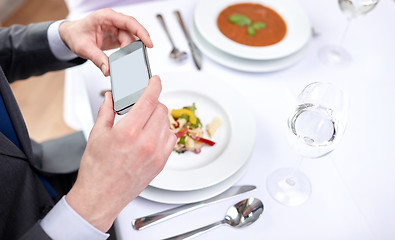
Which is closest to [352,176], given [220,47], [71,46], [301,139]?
[301,139]

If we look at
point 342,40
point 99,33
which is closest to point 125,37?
point 99,33

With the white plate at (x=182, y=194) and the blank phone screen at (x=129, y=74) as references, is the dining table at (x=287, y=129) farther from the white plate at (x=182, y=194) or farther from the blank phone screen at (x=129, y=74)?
the blank phone screen at (x=129, y=74)

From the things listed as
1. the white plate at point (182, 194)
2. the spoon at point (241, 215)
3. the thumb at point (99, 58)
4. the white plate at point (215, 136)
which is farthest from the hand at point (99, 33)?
the spoon at point (241, 215)

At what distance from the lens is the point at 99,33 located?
2.72ft

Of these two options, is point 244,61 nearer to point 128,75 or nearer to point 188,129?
point 188,129

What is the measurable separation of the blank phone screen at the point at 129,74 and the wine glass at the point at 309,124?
28 centimetres

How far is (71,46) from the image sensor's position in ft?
2.71

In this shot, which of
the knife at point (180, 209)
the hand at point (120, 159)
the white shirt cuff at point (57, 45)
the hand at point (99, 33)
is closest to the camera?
the hand at point (120, 159)

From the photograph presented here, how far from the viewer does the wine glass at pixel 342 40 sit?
2.93ft

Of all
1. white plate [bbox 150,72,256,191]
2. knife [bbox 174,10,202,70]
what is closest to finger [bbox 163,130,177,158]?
white plate [bbox 150,72,256,191]

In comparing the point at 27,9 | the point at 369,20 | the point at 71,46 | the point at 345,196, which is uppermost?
the point at 71,46

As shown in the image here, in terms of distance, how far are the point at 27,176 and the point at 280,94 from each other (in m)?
0.61

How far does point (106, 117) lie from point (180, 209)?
8.8 inches

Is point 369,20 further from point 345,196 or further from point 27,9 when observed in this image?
point 27,9
